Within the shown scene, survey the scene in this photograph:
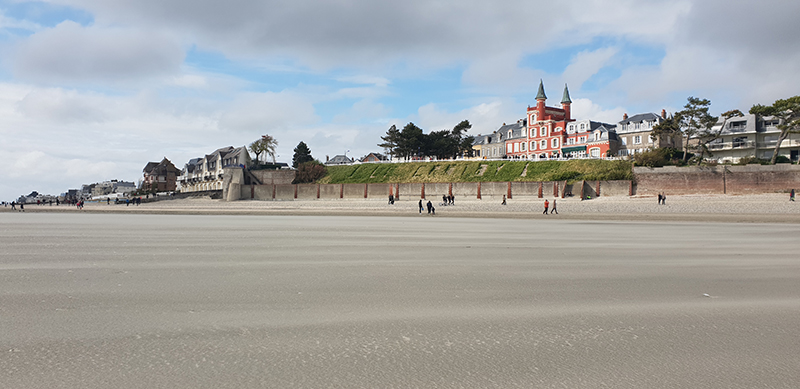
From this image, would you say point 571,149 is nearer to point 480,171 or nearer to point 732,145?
point 732,145

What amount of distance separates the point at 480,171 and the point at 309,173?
25922 mm

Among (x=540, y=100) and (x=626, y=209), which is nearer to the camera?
(x=626, y=209)

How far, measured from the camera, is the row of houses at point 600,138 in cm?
5662

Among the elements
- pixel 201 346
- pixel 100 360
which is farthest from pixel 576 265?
pixel 100 360

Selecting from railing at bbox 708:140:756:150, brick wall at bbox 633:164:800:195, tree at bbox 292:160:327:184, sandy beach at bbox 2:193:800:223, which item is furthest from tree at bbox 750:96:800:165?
tree at bbox 292:160:327:184

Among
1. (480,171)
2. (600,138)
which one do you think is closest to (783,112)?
(600,138)

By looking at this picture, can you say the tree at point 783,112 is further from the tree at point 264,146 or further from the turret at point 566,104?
the tree at point 264,146

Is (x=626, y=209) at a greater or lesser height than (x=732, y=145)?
lesser

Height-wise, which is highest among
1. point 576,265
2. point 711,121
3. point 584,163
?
point 711,121

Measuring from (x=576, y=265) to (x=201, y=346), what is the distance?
804cm

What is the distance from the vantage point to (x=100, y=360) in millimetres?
4031

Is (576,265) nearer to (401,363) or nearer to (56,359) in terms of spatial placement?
(401,363)

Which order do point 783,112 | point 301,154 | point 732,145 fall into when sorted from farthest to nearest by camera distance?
point 301,154 → point 732,145 → point 783,112

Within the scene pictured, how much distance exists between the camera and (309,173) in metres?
66.4
